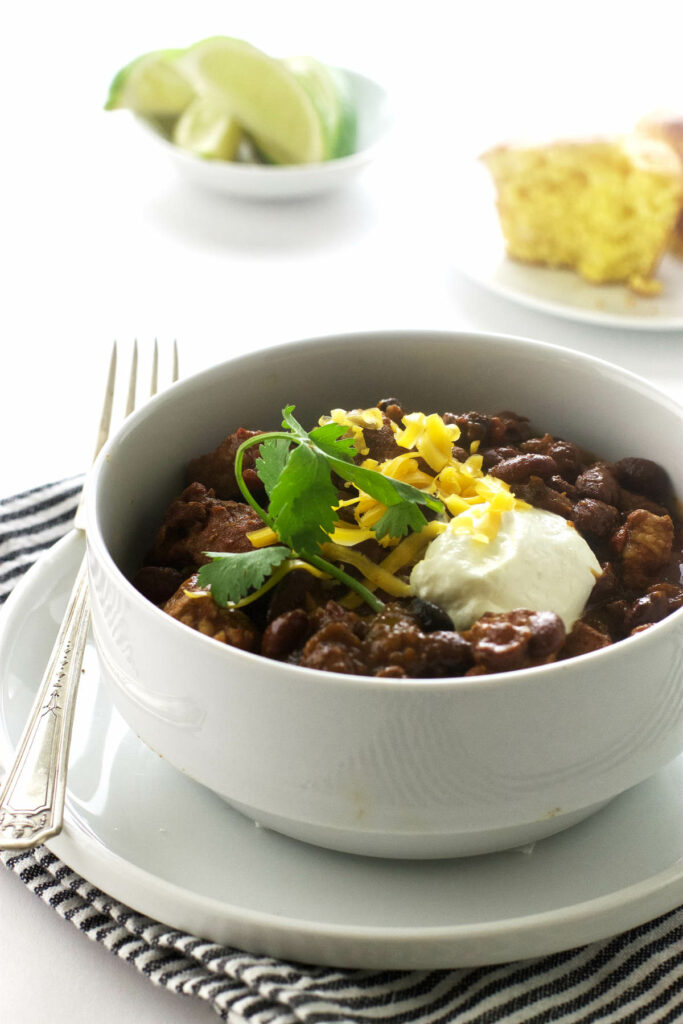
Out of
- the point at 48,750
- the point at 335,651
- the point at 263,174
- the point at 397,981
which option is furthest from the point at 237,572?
the point at 263,174

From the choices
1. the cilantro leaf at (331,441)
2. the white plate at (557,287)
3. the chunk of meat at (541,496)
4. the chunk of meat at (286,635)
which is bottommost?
the white plate at (557,287)

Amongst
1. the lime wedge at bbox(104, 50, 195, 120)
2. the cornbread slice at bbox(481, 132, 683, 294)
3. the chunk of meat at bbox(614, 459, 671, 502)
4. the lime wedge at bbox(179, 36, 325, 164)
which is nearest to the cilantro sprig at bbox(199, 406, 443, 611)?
the chunk of meat at bbox(614, 459, 671, 502)

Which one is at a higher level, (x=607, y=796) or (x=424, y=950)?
(x=607, y=796)

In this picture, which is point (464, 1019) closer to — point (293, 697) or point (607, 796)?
point (607, 796)

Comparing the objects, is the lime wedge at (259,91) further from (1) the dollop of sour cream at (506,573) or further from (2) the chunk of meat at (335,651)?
(2) the chunk of meat at (335,651)

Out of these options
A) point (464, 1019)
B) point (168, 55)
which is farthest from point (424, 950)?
point (168, 55)

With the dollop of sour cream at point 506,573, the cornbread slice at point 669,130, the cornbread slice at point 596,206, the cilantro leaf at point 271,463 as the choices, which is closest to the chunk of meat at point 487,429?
the dollop of sour cream at point 506,573

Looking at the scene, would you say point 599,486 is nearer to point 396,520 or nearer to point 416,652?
point 396,520
